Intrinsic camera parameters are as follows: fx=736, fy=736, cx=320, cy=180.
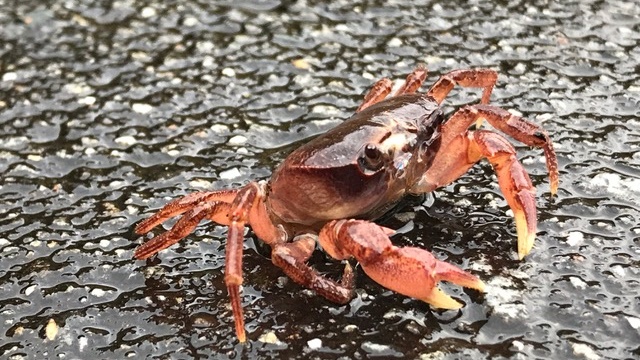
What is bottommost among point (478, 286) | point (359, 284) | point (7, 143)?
point (7, 143)

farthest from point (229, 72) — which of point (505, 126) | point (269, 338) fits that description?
point (269, 338)

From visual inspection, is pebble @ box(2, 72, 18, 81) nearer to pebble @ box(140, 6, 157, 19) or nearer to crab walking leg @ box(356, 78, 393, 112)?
pebble @ box(140, 6, 157, 19)

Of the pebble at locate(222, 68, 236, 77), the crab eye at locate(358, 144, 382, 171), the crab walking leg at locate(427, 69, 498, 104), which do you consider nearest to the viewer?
the crab eye at locate(358, 144, 382, 171)

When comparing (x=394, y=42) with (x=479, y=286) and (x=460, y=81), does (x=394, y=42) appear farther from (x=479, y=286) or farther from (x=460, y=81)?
(x=479, y=286)


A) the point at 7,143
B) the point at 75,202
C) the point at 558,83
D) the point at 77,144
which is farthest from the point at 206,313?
the point at 558,83

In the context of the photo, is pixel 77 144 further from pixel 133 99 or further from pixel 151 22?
pixel 151 22

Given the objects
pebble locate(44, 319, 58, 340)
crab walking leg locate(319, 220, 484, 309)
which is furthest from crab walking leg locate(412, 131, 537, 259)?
pebble locate(44, 319, 58, 340)
